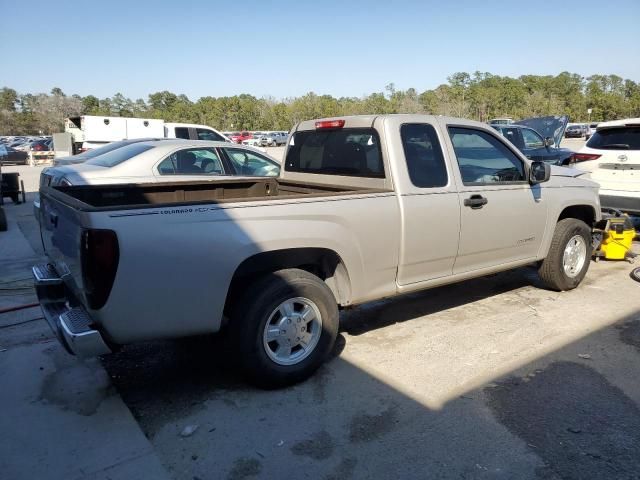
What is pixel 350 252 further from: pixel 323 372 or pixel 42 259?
pixel 42 259

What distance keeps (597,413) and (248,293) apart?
241cm

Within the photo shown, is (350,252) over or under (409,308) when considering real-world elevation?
over

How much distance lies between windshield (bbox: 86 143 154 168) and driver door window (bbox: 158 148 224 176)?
43 centimetres

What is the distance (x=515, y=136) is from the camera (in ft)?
43.4

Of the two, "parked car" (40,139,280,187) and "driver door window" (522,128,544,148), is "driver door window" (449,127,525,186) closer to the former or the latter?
"parked car" (40,139,280,187)

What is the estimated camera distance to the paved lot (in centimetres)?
280

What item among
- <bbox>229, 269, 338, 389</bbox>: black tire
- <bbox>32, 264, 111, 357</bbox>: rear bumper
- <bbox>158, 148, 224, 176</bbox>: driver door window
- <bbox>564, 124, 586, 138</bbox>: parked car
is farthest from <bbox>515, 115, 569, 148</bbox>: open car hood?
<bbox>564, 124, 586, 138</bbox>: parked car

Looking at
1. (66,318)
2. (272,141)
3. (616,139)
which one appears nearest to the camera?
(66,318)

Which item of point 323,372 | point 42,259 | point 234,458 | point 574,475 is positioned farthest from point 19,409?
point 42,259

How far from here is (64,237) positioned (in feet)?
10.7

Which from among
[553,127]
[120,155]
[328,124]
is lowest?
[120,155]

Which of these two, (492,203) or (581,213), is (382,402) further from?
(581,213)

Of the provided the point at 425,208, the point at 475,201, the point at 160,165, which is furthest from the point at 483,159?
the point at 160,165

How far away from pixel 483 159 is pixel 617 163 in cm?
402
